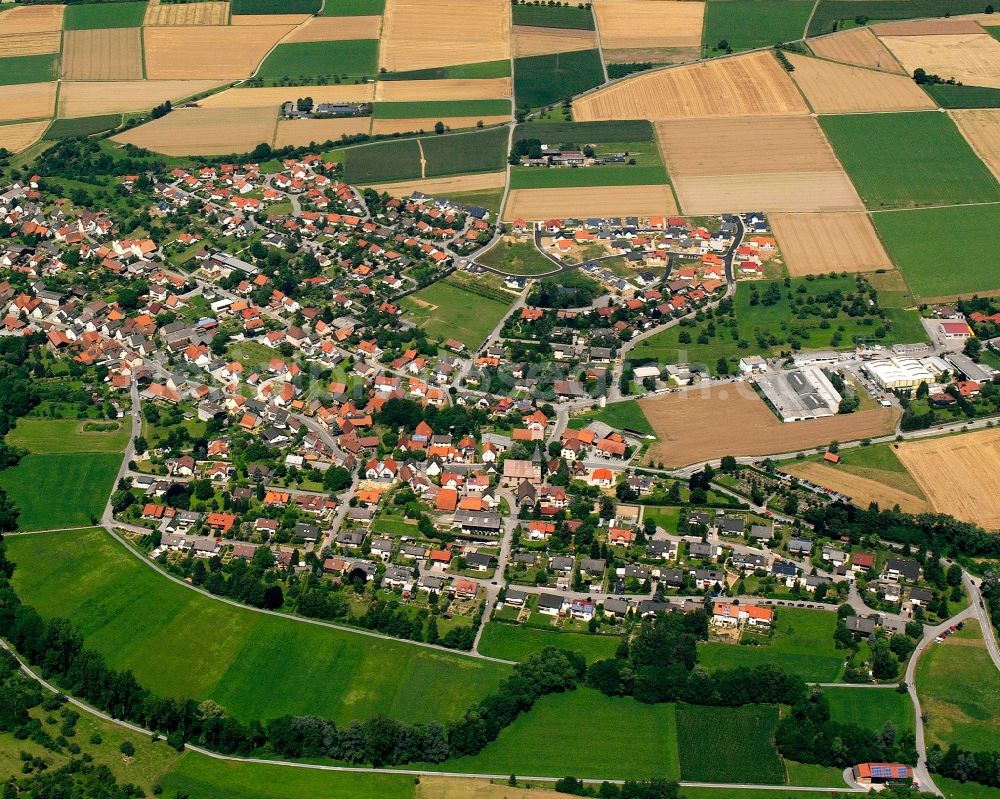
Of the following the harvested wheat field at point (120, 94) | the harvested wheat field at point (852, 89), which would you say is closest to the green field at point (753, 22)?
the harvested wheat field at point (852, 89)

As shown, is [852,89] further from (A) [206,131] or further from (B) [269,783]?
(B) [269,783]

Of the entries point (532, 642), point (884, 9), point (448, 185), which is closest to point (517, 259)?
point (448, 185)

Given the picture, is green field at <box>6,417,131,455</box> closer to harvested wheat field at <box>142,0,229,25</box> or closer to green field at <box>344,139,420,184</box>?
green field at <box>344,139,420,184</box>

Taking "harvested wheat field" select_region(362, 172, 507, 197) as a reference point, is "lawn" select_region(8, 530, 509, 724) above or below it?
below

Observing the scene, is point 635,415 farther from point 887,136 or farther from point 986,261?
point 887,136

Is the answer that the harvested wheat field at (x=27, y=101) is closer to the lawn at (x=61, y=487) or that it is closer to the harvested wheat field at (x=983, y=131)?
the lawn at (x=61, y=487)

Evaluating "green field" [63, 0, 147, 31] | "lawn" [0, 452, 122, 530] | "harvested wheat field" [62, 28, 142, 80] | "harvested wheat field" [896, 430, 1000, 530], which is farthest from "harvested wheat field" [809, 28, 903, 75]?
"lawn" [0, 452, 122, 530]
